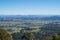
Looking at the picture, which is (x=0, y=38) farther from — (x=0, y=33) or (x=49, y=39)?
(x=49, y=39)

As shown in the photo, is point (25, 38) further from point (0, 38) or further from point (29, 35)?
point (0, 38)

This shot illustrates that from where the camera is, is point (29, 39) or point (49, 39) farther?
point (29, 39)

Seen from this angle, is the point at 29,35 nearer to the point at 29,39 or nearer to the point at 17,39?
the point at 29,39

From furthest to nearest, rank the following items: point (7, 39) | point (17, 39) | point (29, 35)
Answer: point (17, 39)
point (29, 35)
point (7, 39)

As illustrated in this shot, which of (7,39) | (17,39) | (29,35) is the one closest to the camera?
(7,39)

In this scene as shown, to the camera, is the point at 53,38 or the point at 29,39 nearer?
the point at 53,38

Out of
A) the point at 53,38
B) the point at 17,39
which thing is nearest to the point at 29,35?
the point at 53,38

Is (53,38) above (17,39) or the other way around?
above

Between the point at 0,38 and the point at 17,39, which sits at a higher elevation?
the point at 0,38
